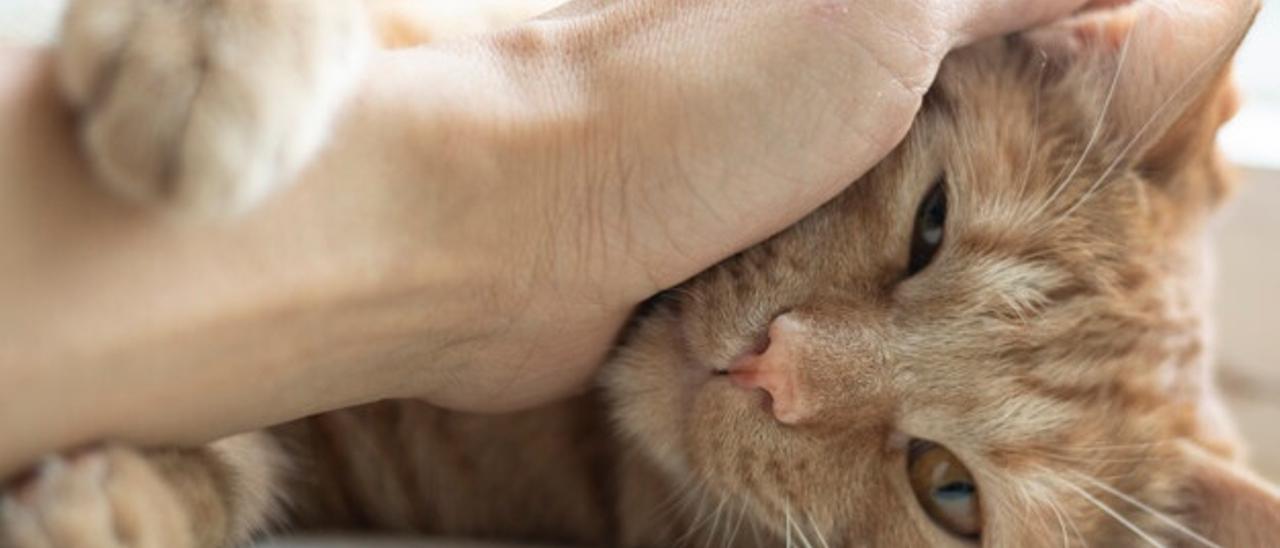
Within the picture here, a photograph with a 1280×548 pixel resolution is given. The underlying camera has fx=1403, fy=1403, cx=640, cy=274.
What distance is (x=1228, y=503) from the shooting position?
5.07 feet

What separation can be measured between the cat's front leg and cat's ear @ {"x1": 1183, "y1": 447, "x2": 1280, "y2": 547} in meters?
1.04

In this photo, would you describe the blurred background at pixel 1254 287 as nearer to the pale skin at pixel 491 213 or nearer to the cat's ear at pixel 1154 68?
the cat's ear at pixel 1154 68

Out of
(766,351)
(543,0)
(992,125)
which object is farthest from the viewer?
(543,0)

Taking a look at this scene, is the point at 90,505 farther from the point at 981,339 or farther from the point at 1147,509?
the point at 1147,509

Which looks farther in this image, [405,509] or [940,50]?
[405,509]

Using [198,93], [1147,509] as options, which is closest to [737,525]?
[1147,509]

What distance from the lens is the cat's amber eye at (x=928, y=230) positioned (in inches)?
57.4

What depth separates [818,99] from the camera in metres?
1.25

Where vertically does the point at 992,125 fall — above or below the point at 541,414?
above

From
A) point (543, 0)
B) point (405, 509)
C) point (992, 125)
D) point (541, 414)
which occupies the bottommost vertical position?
point (405, 509)

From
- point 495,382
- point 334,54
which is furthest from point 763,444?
point 334,54

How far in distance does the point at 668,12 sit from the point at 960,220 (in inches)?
15.4

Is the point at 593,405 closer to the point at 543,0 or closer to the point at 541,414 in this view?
the point at 541,414

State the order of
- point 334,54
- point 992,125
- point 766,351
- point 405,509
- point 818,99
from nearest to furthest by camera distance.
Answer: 1. point 334,54
2. point 818,99
3. point 766,351
4. point 992,125
5. point 405,509
